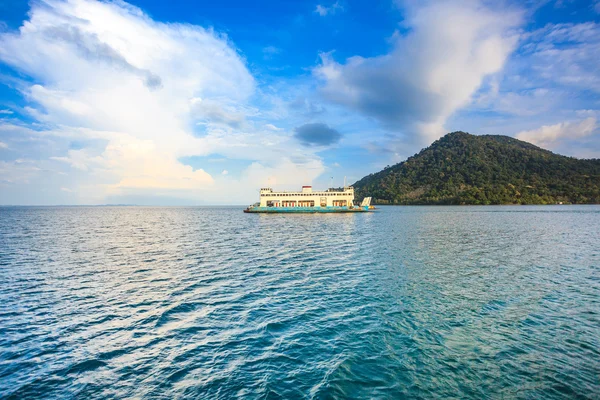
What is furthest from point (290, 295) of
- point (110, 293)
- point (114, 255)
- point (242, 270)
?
point (114, 255)

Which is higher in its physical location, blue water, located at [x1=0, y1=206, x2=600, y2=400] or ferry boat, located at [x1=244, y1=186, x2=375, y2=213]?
ferry boat, located at [x1=244, y1=186, x2=375, y2=213]

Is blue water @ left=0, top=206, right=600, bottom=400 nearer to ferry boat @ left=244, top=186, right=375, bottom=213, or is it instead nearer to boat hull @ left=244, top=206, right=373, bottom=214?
boat hull @ left=244, top=206, right=373, bottom=214

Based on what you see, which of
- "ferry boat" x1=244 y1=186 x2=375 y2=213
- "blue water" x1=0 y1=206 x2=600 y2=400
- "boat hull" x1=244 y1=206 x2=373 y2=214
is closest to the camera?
"blue water" x1=0 y1=206 x2=600 y2=400

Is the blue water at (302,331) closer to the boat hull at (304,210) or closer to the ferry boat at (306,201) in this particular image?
the boat hull at (304,210)

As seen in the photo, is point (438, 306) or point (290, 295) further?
point (290, 295)

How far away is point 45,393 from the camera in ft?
32.6

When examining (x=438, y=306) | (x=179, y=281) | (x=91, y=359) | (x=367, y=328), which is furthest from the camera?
(x=179, y=281)

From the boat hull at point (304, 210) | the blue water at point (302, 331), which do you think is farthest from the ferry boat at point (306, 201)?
the blue water at point (302, 331)

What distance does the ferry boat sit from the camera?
151000 mm

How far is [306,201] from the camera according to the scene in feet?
507

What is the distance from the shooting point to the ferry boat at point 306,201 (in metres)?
151

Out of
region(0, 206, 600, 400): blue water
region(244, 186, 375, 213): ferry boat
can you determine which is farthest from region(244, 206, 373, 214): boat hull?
region(0, 206, 600, 400): blue water

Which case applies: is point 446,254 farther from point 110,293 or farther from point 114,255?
point 114,255

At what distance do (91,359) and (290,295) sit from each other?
12.1m
